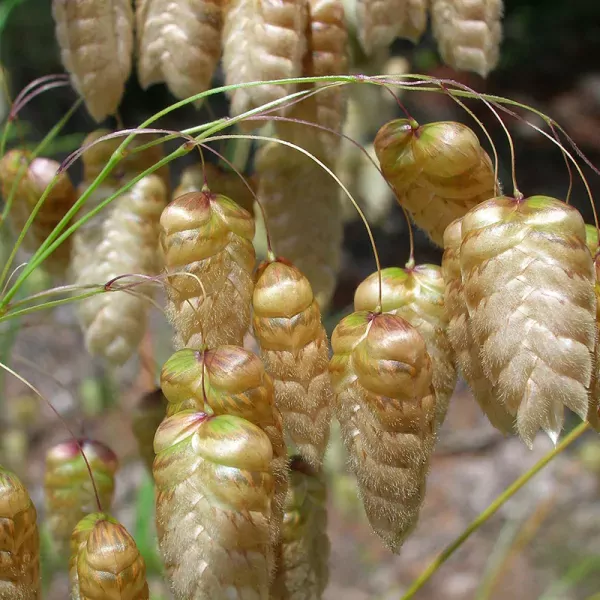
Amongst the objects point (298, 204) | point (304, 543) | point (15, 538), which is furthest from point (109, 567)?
point (298, 204)

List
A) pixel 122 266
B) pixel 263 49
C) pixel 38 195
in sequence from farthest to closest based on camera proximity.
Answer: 1. pixel 38 195
2. pixel 122 266
3. pixel 263 49

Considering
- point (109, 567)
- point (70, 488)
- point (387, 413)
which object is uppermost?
point (387, 413)

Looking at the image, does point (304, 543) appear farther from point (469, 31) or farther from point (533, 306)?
point (469, 31)

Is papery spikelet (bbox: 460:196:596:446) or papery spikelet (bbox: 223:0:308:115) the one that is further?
papery spikelet (bbox: 223:0:308:115)

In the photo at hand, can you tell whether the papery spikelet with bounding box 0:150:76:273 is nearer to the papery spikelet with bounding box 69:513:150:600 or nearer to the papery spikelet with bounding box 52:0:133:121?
the papery spikelet with bounding box 52:0:133:121

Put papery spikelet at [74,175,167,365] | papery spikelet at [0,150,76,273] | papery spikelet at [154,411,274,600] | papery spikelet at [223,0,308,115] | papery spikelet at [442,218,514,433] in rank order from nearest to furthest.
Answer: papery spikelet at [154,411,274,600] < papery spikelet at [442,218,514,433] < papery spikelet at [223,0,308,115] < papery spikelet at [74,175,167,365] < papery spikelet at [0,150,76,273]

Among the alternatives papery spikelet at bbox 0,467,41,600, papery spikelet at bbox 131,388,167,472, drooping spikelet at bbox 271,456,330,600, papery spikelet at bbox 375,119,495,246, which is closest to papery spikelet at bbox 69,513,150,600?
papery spikelet at bbox 0,467,41,600

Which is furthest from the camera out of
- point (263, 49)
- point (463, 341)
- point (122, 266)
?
point (122, 266)
